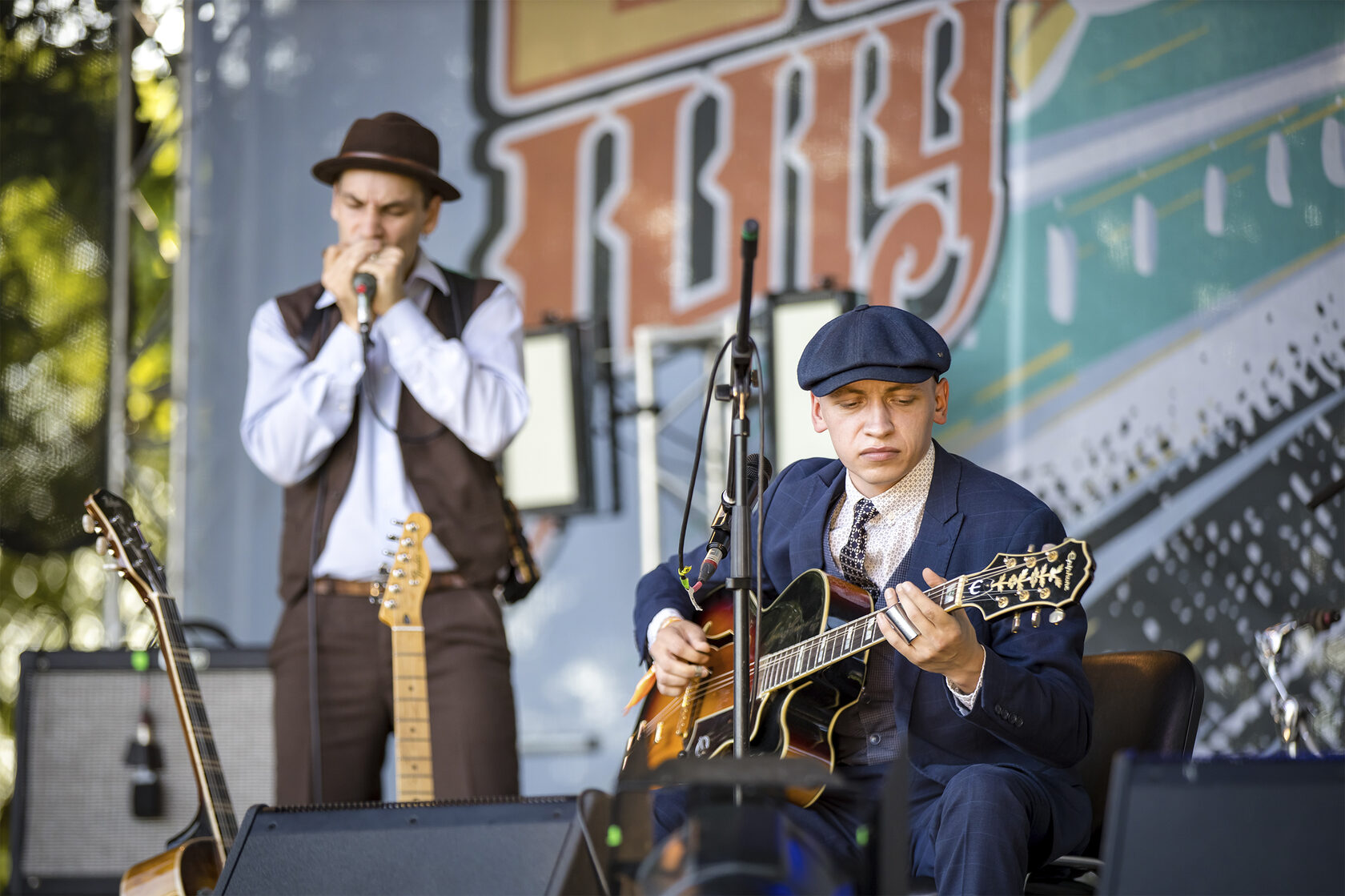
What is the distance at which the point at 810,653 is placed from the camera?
2.26 metres

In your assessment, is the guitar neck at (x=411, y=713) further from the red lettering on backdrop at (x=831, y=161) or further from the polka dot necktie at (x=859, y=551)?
the red lettering on backdrop at (x=831, y=161)

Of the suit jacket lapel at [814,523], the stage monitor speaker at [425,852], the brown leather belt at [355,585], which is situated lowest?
the stage monitor speaker at [425,852]

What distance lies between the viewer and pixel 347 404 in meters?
2.88

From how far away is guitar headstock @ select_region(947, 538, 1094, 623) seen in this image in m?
2.05

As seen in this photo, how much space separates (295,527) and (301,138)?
260 centimetres

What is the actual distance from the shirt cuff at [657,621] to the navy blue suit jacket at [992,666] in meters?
0.18

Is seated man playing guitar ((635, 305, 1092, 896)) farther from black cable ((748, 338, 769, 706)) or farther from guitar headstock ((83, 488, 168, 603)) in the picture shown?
guitar headstock ((83, 488, 168, 603))

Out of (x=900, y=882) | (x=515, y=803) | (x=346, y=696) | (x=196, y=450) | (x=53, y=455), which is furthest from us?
(x=196, y=450)

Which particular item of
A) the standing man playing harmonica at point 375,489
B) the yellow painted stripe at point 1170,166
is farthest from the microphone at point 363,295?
the yellow painted stripe at point 1170,166

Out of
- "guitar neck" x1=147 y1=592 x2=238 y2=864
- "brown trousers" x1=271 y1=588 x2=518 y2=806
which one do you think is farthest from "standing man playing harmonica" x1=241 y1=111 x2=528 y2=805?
"guitar neck" x1=147 y1=592 x2=238 y2=864

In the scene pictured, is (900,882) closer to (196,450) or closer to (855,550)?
(855,550)

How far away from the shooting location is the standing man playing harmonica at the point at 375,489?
2830 millimetres

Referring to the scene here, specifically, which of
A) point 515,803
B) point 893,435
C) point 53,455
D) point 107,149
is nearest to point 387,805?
point 515,803

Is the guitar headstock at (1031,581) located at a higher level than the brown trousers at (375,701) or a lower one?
higher
